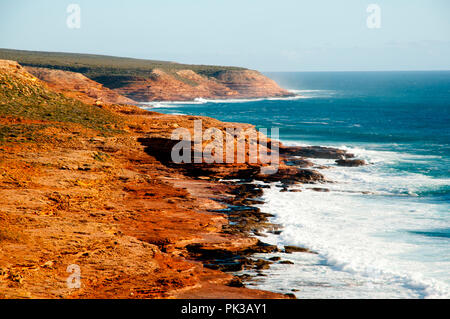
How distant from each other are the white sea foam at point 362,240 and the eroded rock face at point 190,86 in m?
93.3

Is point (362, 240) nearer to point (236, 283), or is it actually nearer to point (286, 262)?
point (286, 262)

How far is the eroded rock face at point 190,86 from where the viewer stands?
124438 mm

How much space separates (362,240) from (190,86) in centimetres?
11875

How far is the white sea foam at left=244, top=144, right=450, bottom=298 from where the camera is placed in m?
17.7

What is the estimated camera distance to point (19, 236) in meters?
18.9

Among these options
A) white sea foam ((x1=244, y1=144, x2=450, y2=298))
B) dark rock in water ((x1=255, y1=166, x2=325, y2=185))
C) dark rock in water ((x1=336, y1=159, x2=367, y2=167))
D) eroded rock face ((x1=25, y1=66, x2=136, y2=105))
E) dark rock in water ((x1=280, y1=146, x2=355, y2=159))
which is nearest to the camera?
white sea foam ((x1=244, y1=144, x2=450, y2=298))

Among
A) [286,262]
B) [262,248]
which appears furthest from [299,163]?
[286,262]

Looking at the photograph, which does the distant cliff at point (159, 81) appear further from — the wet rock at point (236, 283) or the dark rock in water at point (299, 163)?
the wet rock at point (236, 283)

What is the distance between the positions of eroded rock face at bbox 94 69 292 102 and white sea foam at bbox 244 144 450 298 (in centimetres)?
9325

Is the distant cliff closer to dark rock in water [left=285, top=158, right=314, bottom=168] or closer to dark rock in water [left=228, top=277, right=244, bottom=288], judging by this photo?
dark rock in water [left=285, top=158, right=314, bottom=168]

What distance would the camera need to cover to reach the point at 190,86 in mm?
138375

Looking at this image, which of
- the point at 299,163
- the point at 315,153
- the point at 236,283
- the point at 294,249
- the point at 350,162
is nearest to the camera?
the point at 236,283

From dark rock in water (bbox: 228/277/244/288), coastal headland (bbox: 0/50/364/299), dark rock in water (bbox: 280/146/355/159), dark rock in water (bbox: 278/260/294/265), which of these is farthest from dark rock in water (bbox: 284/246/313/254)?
dark rock in water (bbox: 280/146/355/159)
